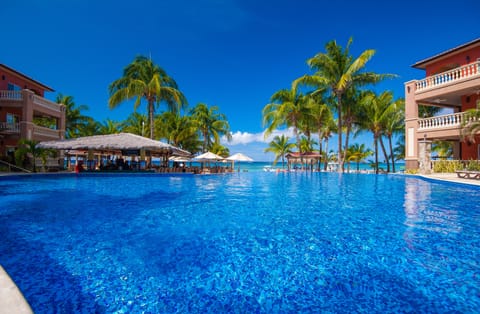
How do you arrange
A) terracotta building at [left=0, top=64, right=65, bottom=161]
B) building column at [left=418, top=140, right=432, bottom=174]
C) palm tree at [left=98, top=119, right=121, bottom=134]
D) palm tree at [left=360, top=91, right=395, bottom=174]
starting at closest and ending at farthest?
building column at [left=418, top=140, right=432, bottom=174], terracotta building at [left=0, top=64, right=65, bottom=161], palm tree at [left=360, top=91, right=395, bottom=174], palm tree at [left=98, top=119, right=121, bottom=134]

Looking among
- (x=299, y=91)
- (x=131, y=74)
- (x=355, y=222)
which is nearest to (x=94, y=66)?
A: (x=131, y=74)

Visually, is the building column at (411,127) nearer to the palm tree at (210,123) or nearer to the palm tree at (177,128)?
the palm tree at (210,123)

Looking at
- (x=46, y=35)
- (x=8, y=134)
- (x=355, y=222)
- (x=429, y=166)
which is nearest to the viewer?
(x=355, y=222)

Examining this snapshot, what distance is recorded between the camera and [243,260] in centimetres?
357

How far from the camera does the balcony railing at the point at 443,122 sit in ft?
47.4

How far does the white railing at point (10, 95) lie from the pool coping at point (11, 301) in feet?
72.5

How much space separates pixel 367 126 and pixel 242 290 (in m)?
24.2

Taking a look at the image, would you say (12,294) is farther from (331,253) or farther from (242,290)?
(331,253)

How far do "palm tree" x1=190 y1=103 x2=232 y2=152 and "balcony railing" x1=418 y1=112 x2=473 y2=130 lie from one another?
20000 millimetres

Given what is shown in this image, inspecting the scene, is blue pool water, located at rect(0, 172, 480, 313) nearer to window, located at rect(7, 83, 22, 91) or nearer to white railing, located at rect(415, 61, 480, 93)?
white railing, located at rect(415, 61, 480, 93)

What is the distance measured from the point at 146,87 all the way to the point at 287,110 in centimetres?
1291

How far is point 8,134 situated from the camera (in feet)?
61.5

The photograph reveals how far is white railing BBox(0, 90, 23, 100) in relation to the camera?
17.9 meters

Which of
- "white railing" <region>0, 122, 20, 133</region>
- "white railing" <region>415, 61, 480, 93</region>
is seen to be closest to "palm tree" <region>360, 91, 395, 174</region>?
"white railing" <region>415, 61, 480, 93</region>
